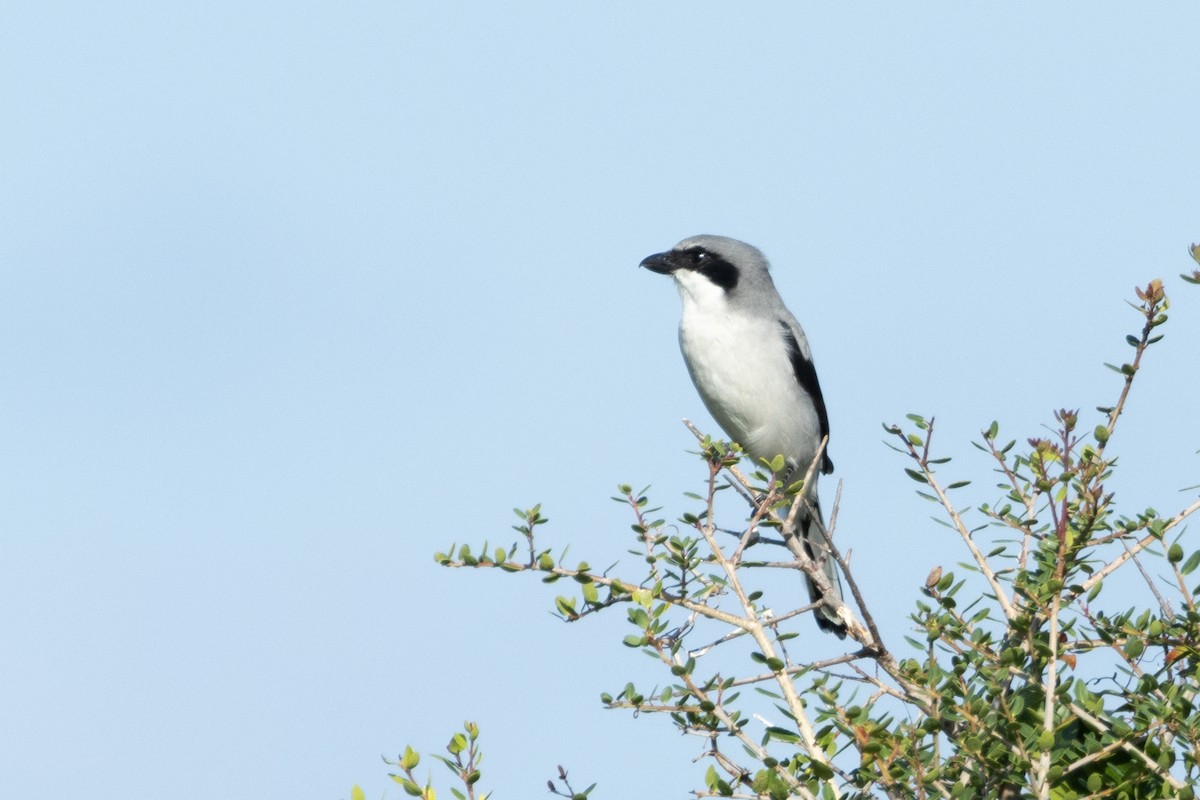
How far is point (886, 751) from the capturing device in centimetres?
263

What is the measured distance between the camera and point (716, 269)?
25.0 feet

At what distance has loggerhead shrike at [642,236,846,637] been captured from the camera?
725cm

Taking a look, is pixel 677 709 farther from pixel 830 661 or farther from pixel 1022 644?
pixel 1022 644

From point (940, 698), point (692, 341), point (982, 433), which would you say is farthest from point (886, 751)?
point (692, 341)

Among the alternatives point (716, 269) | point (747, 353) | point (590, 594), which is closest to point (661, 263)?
point (716, 269)

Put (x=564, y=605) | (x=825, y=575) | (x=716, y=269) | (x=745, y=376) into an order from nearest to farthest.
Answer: (x=564, y=605), (x=825, y=575), (x=745, y=376), (x=716, y=269)

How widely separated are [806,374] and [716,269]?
739mm

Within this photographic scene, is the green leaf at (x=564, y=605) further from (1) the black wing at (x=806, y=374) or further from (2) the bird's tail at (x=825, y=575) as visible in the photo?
(1) the black wing at (x=806, y=374)

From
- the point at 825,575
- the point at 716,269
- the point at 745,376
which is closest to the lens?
the point at 825,575

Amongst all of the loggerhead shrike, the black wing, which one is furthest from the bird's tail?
the black wing

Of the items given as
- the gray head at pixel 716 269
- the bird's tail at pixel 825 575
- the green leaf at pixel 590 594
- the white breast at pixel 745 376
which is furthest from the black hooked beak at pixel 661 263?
the green leaf at pixel 590 594

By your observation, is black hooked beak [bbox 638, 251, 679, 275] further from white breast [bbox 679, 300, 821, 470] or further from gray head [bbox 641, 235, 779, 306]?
white breast [bbox 679, 300, 821, 470]

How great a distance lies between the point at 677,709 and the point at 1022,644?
690 mm

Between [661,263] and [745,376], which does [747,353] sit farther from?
[661,263]
